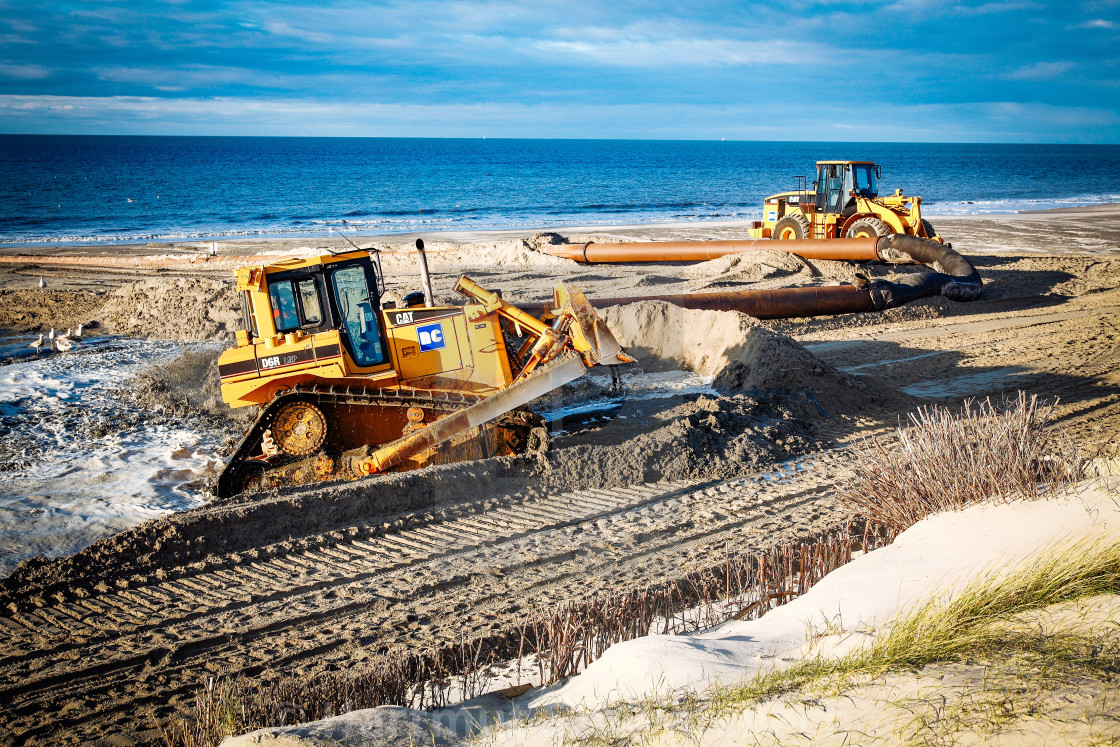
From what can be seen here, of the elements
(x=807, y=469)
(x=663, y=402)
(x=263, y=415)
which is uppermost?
(x=263, y=415)

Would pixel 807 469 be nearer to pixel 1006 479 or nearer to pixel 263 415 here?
pixel 1006 479

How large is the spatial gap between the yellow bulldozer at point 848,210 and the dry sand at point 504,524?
6.29m

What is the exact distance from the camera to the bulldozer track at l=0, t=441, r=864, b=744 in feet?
15.6

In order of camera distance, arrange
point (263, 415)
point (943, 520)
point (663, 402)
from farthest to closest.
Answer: point (663, 402)
point (263, 415)
point (943, 520)

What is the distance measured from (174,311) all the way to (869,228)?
17447 mm

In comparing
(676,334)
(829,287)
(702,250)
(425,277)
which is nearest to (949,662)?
(425,277)

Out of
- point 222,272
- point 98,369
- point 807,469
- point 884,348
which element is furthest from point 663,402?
point 222,272

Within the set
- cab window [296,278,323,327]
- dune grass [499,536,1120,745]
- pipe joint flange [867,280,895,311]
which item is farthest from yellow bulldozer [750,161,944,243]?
dune grass [499,536,1120,745]

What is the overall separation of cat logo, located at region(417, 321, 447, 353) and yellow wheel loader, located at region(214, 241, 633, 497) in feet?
0.04

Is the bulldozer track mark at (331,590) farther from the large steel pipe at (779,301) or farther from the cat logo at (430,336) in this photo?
the large steel pipe at (779,301)

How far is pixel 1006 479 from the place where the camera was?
5.59 metres

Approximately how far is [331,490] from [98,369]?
26.0 ft

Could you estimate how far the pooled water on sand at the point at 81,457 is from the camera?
7293mm

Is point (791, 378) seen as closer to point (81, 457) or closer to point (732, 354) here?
point (732, 354)
